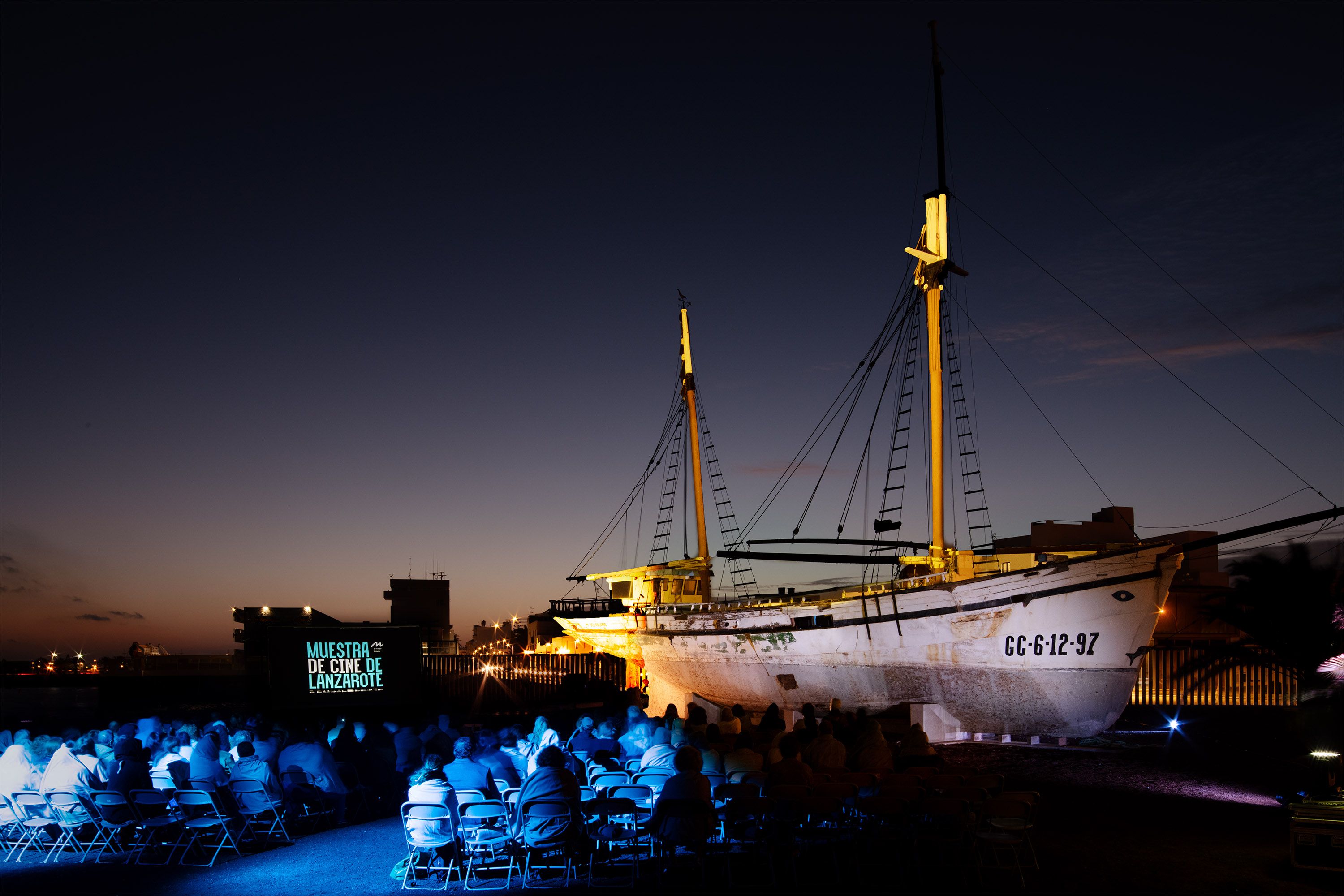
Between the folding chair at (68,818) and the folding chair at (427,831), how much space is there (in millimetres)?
3460

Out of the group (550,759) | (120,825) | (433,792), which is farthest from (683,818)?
(120,825)

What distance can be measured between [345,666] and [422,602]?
126ft

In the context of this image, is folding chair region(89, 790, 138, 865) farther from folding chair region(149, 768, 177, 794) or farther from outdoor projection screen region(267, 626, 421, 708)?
outdoor projection screen region(267, 626, 421, 708)

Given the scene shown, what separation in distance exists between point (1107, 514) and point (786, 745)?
41471 millimetres

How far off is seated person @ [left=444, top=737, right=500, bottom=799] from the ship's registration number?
1320cm

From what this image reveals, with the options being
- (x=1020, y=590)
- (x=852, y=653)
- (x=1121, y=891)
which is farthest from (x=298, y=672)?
(x=1121, y=891)

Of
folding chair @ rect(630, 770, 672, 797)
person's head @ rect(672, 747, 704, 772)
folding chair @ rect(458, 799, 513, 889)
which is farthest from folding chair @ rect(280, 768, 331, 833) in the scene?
person's head @ rect(672, 747, 704, 772)

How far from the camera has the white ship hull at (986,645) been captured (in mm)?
17641

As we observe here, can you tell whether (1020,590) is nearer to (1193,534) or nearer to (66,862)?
(66,862)

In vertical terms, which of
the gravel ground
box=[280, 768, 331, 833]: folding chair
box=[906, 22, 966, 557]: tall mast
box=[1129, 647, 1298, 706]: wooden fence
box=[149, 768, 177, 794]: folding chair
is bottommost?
box=[1129, 647, 1298, 706]: wooden fence

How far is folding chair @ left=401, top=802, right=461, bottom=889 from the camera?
768 centimetres

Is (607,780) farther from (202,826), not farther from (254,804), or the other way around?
(202,826)

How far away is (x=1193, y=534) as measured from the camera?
46.2 m

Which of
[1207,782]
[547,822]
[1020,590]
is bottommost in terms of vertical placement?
[1207,782]
